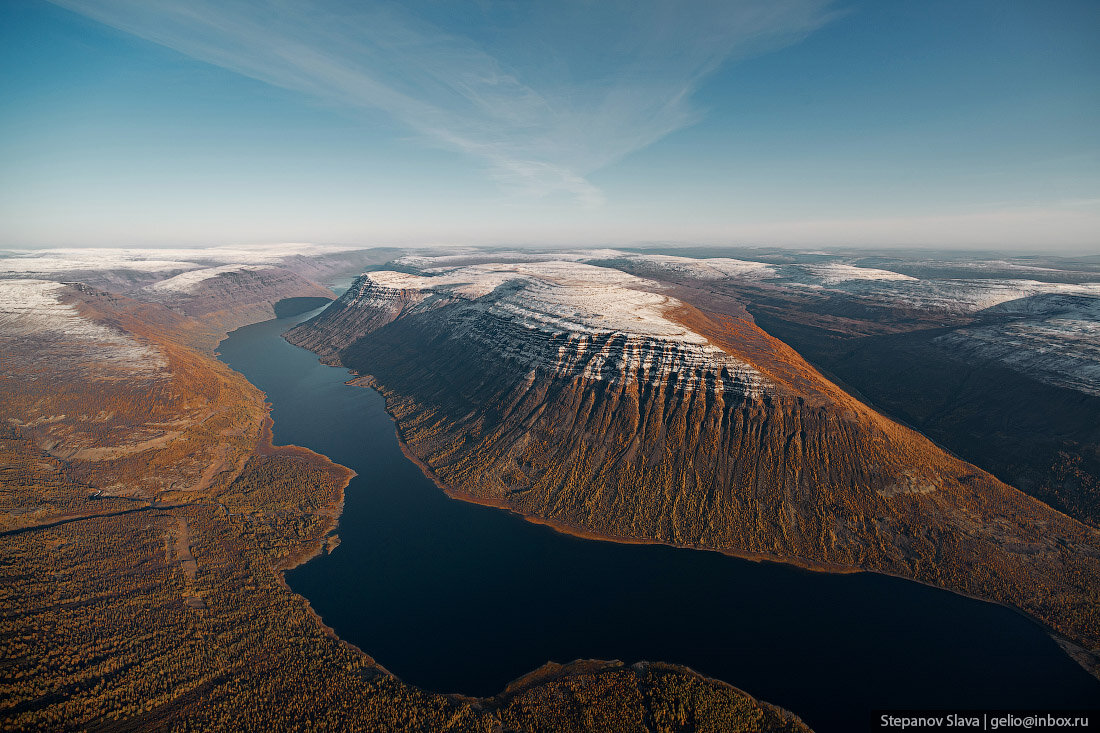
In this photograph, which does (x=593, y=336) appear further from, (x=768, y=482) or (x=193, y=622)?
(x=193, y=622)

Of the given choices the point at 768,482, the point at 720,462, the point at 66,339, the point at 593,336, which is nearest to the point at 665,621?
the point at 720,462

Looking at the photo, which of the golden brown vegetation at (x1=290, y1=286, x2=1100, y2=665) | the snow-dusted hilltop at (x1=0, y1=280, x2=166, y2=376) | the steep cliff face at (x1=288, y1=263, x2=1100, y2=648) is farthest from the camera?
the snow-dusted hilltop at (x1=0, y1=280, x2=166, y2=376)

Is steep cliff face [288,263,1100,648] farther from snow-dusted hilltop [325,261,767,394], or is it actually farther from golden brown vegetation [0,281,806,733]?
golden brown vegetation [0,281,806,733]

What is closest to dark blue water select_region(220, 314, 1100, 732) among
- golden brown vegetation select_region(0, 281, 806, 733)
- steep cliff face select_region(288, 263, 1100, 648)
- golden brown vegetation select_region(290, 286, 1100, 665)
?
A: golden brown vegetation select_region(0, 281, 806, 733)

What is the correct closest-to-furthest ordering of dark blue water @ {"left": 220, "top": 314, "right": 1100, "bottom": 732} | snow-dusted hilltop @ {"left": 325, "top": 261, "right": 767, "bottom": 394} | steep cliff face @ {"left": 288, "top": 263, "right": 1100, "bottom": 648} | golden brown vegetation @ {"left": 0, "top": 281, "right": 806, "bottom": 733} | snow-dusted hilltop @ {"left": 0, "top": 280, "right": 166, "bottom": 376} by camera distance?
golden brown vegetation @ {"left": 0, "top": 281, "right": 806, "bottom": 733}, dark blue water @ {"left": 220, "top": 314, "right": 1100, "bottom": 732}, steep cliff face @ {"left": 288, "top": 263, "right": 1100, "bottom": 648}, snow-dusted hilltop @ {"left": 325, "top": 261, "right": 767, "bottom": 394}, snow-dusted hilltop @ {"left": 0, "top": 280, "right": 166, "bottom": 376}

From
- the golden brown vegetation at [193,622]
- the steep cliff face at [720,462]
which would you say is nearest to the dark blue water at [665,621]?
the golden brown vegetation at [193,622]

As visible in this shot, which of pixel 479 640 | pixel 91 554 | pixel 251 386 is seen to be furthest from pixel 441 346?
pixel 479 640
